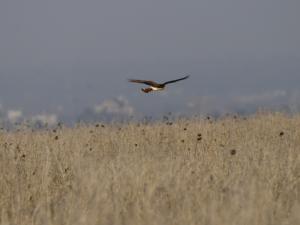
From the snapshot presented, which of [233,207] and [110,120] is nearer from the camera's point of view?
[233,207]

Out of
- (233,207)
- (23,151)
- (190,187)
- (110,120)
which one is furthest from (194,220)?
(110,120)

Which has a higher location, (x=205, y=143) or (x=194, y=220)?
(x=205, y=143)

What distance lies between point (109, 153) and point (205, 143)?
1462 mm

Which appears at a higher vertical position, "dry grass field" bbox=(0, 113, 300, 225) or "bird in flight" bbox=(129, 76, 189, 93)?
"bird in flight" bbox=(129, 76, 189, 93)

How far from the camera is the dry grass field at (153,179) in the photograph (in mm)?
5465

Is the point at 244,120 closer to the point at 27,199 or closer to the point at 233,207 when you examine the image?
the point at 27,199

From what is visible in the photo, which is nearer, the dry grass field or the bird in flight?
the dry grass field

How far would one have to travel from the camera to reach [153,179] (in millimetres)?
6570

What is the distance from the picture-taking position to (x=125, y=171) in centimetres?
696

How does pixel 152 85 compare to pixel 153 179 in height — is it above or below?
above

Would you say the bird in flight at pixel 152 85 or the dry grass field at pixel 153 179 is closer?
the dry grass field at pixel 153 179

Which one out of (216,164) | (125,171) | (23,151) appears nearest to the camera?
(125,171)

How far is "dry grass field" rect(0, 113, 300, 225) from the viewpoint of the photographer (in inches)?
215

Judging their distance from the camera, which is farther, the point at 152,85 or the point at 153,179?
the point at 152,85
